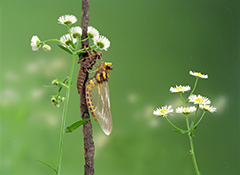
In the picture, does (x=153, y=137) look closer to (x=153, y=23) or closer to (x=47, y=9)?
(x=153, y=23)

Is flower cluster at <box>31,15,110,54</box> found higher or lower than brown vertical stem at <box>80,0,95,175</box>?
higher

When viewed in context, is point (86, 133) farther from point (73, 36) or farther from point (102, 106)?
point (73, 36)

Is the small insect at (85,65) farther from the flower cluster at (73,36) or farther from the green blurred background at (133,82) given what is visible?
the green blurred background at (133,82)

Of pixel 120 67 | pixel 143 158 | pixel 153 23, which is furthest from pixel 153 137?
pixel 153 23

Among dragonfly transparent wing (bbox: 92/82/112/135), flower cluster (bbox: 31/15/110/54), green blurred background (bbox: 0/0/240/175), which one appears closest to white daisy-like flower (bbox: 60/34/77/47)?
flower cluster (bbox: 31/15/110/54)

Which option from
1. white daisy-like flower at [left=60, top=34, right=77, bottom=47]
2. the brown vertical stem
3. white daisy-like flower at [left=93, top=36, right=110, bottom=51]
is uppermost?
white daisy-like flower at [left=60, top=34, right=77, bottom=47]

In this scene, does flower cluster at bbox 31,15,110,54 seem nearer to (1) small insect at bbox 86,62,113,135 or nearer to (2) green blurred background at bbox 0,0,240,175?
(1) small insect at bbox 86,62,113,135
